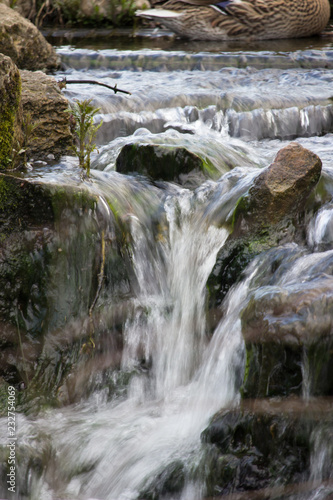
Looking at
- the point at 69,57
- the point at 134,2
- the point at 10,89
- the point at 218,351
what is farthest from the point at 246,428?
the point at 134,2

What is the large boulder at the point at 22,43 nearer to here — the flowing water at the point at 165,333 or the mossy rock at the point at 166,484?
the flowing water at the point at 165,333

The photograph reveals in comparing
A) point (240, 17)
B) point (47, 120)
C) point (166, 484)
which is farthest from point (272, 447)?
Result: point (240, 17)

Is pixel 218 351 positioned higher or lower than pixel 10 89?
lower

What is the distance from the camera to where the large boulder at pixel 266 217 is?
10.7ft

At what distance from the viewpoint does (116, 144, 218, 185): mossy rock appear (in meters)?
3.79

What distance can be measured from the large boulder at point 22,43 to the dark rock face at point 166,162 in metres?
2.66

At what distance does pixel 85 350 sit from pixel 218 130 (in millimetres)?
2817

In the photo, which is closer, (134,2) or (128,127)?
(128,127)

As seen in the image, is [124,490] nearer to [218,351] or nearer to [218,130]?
[218,351]

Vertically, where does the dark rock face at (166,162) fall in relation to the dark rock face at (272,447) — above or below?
above

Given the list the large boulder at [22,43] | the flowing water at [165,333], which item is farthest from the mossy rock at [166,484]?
the large boulder at [22,43]

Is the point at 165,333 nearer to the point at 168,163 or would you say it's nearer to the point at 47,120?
the point at 168,163

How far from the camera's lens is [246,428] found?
2.46 metres

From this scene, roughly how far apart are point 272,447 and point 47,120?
2673 millimetres
